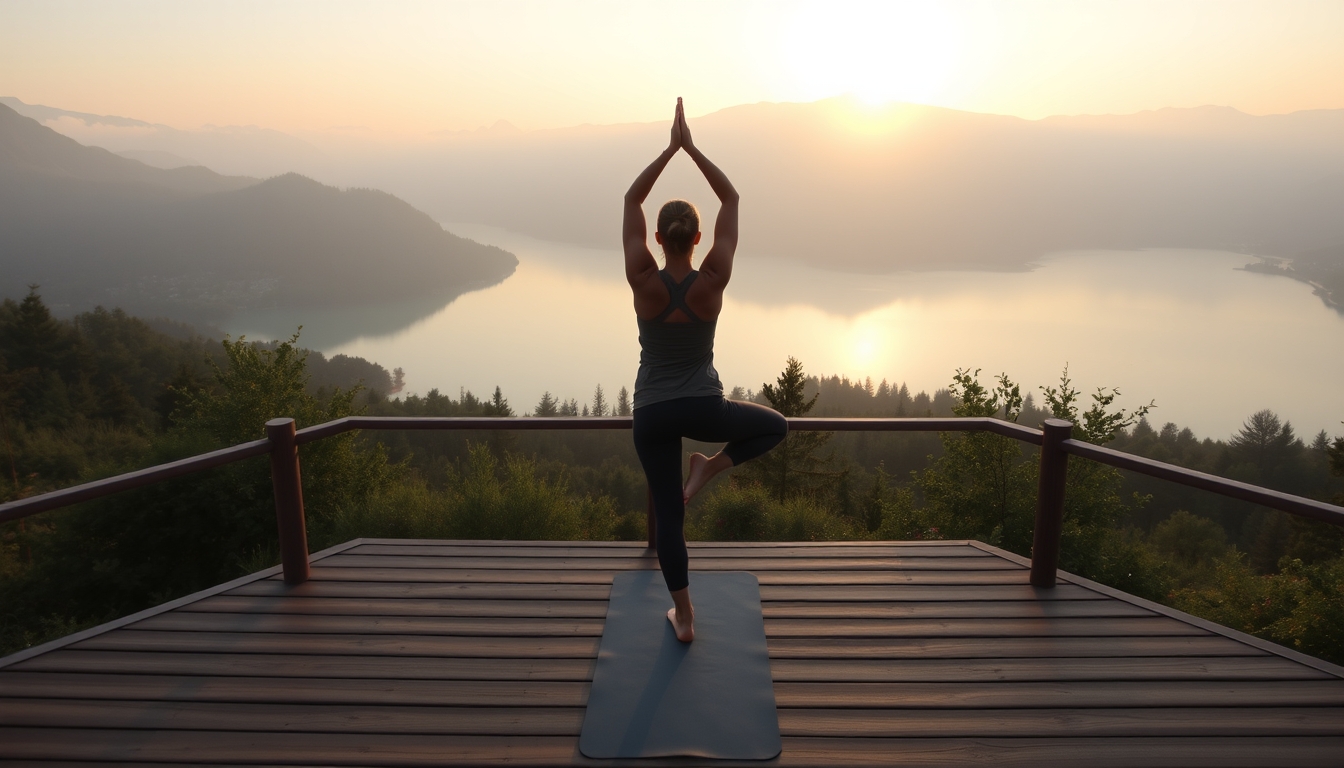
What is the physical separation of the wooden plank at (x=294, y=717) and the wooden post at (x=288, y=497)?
84 cm

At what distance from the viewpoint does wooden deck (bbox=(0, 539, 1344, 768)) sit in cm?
215

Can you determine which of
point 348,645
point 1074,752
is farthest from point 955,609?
point 348,645

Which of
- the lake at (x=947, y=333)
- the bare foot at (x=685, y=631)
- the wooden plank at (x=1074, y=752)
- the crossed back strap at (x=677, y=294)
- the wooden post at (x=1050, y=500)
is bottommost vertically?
the lake at (x=947, y=333)

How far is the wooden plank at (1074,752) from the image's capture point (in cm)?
207

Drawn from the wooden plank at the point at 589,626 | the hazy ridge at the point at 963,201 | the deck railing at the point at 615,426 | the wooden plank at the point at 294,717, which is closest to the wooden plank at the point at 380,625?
the wooden plank at the point at 589,626

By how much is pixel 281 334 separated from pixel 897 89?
478ft

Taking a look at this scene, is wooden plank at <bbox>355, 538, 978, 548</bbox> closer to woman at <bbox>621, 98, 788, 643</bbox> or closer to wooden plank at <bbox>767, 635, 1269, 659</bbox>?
wooden plank at <bbox>767, 635, 1269, 659</bbox>

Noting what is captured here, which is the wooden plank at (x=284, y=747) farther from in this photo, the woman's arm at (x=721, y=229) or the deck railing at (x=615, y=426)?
the woman's arm at (x=721, y=229)

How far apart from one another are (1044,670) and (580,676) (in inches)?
64.6

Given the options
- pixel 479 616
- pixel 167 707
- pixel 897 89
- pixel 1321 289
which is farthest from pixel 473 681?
pixel 897 89

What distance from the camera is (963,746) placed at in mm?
2145

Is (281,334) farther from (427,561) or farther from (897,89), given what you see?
(897,89)

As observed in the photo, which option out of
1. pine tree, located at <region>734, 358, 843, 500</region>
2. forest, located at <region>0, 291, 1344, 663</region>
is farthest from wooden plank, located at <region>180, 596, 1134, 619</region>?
pine tree, located at <region>734, 358, 843, 500</region>

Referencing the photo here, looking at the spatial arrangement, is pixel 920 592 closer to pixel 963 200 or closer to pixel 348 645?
pixel 348 645
